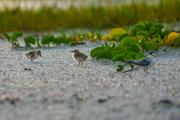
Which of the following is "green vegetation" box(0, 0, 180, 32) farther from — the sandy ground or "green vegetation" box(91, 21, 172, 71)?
the sandy ground

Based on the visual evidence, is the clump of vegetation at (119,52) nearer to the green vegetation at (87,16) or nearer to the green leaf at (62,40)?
the green leaf at (62,40)

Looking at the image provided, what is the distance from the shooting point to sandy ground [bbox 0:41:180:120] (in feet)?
10.4

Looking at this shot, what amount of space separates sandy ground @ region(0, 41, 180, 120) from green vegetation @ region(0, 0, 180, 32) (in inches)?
124

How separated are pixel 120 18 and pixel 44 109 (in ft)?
19.9

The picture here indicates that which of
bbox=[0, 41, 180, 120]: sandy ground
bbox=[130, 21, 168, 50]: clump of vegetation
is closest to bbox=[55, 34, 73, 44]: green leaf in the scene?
bbox=[130, 21, 168, 50]: clump of vegetation

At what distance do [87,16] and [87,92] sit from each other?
6.30 m

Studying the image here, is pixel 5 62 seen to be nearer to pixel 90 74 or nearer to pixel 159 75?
pixel 90 74

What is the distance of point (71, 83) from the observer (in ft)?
13.1

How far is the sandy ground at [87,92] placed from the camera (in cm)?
317

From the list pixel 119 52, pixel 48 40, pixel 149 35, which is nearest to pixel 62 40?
pixel 48 40

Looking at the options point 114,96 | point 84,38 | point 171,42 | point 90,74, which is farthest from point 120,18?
point 114,96

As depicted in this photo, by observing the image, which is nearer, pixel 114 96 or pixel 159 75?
pixel 114 96

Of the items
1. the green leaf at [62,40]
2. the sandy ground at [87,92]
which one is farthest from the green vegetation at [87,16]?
the sandy ground at [87,92]

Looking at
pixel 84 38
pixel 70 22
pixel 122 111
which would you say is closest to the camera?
pixel 122 111
